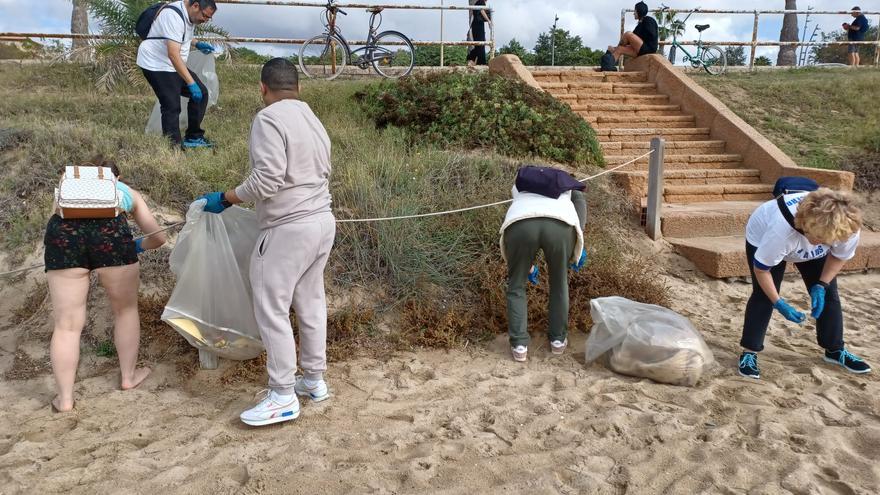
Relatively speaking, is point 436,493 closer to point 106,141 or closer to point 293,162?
point 293,162

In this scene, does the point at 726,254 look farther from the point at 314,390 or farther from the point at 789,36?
the point at 789,36

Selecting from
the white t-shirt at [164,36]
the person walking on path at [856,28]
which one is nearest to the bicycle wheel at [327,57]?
the white t-shirt at [164,36]

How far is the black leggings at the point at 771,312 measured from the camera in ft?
12.7

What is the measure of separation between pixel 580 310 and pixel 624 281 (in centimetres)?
46

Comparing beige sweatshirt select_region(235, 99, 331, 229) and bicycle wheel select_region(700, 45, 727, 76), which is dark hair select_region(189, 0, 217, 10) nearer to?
beige sweatshirt select_region(235, 99, 331, 229)

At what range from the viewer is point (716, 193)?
7207 mm

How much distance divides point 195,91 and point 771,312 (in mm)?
5169

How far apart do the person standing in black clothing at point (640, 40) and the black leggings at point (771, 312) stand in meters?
7.59

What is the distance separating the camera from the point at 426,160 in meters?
5.84

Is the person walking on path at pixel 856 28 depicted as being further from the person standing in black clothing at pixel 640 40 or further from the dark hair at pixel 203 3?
the dark hair at pixel 203 3

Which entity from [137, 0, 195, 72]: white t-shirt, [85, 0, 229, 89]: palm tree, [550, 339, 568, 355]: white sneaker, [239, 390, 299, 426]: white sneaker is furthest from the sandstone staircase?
[85, 0, 229, 89]: palm tree

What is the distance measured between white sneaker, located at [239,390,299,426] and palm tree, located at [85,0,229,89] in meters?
7.74

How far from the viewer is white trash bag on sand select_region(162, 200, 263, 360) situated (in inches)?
140

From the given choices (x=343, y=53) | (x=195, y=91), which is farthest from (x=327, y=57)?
(x=195, y=91)
